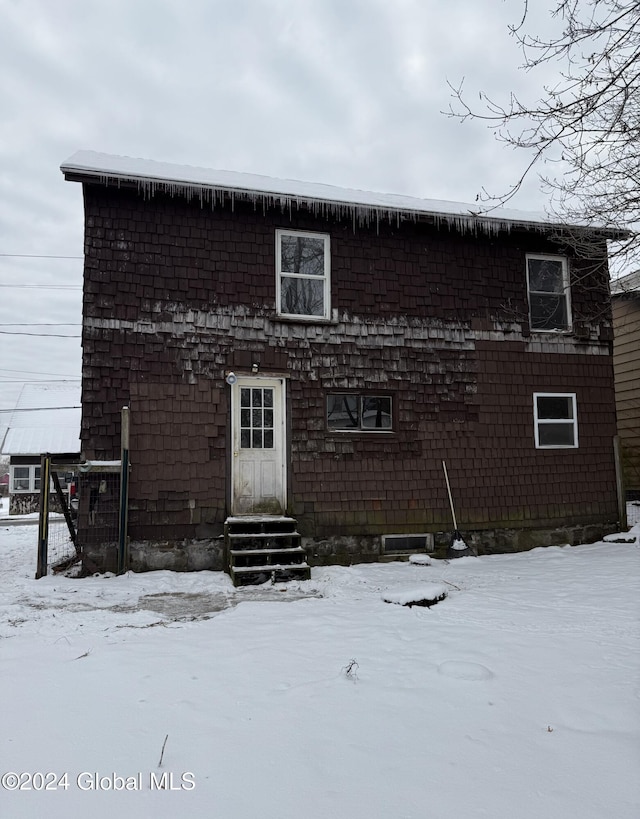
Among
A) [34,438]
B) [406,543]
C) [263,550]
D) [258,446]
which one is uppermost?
[34,438]

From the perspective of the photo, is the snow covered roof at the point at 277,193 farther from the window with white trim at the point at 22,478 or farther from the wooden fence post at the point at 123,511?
the window with white trim at the point at 22,478

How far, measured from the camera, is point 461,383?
950 cm

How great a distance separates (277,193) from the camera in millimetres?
8406

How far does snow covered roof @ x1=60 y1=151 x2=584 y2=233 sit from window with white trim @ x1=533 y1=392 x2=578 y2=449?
286cm

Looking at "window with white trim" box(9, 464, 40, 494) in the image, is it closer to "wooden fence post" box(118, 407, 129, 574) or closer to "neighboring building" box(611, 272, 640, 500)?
"wooden fence post" box(118, 407, 129, 574)

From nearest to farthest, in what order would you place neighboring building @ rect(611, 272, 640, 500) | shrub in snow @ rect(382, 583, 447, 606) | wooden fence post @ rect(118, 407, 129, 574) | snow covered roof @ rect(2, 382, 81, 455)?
shrub in snow @ rect(382, 583, 447, 606) < wooden fence post @ rect(118, 407, 129, 574) < neighboring building @ rect(611, 272, 640, 500) < snow covered roof @ rect(2, 382, 81, 455)

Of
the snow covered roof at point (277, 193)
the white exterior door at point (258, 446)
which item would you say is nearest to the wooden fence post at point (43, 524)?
the white exterior door at point (258, 446)

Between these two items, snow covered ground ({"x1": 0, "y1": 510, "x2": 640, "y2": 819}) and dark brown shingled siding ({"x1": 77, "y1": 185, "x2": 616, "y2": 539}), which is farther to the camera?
dark brown shingled siding ({"x1": 77, "y1": 185, "x2": 616, "y2": 539})

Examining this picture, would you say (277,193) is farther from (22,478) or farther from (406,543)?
(22,478)

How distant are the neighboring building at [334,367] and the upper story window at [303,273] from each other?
0.10 ft

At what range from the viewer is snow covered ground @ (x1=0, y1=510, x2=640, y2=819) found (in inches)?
97.7

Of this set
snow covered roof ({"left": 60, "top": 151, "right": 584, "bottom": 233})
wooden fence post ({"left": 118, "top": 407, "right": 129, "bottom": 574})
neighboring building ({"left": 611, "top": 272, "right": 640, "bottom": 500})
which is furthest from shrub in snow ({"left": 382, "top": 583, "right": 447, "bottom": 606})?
neighboring building ({"left": 611, "top": 272, "right": 640, "bottom": 500})

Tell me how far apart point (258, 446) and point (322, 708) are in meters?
5.51

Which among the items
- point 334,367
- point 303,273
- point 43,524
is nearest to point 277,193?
point 303,273
